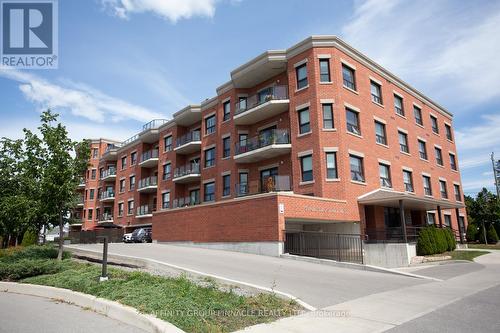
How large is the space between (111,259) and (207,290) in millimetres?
8625

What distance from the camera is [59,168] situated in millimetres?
16734

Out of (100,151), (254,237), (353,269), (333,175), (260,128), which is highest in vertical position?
(100,151)

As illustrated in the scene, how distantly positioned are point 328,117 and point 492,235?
26.1m

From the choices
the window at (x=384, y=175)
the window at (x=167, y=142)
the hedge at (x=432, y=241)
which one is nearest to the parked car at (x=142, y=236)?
the window at (x=167, y=142)

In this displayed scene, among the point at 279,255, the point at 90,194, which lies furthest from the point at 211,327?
the point at 90,194

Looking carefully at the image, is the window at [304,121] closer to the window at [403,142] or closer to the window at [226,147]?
the window at [226,147]

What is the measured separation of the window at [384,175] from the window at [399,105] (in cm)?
576

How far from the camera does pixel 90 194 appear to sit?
186 feet

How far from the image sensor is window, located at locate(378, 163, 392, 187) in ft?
87.9

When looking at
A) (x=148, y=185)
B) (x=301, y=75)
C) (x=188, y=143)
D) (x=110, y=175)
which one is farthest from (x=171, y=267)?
(x=110, y=175)

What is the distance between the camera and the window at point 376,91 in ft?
92.6

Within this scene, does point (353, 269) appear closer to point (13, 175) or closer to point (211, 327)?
point (211, 327)

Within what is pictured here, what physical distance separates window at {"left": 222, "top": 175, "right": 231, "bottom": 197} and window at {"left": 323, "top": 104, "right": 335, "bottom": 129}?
9772 millimetres

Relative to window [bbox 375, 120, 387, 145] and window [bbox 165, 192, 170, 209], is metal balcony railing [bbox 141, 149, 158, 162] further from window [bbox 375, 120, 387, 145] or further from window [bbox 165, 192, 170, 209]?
window [bbox 375, 120, 387, 145]
